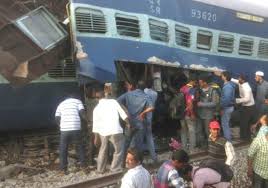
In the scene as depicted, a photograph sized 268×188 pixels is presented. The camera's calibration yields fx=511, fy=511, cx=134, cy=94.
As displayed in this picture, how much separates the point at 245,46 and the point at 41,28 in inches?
299

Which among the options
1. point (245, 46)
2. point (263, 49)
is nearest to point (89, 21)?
point (245, 46)

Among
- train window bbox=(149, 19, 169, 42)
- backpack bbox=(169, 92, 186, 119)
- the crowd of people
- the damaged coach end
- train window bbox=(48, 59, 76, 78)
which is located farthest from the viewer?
train window bbox=(149, 19, 169, 42)

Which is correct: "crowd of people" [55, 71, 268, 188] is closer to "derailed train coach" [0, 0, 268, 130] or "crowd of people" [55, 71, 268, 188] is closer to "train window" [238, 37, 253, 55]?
"derailed train coach" [0, 0, 268, 130]

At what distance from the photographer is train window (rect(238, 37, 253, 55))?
15.4 metres

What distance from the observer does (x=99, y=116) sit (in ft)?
31.9

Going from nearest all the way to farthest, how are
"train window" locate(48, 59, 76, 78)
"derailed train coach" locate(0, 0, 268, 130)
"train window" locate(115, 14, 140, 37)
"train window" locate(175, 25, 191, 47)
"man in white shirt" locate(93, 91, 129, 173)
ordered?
"man in white shirt" locate(93, 91, 129, 173), "derailed train coach" locate(0, 0, 268, 130), "train window" locate(115, 14, 140, 37), "train window" locate(48, 59, 76, 78), "train window" locate(175, 25, 191, 47)

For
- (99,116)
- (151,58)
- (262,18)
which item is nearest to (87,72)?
(99,116)

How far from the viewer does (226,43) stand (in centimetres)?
1467

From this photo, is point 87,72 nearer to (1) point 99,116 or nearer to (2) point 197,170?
(1) point 99,116

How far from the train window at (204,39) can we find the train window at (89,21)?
360 centimetres

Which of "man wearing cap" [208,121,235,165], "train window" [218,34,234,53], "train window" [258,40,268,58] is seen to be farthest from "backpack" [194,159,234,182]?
"train window" [258,40,268,58]

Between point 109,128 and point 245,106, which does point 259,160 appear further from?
point 245,106

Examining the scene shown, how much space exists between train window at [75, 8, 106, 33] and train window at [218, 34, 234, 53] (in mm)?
4701

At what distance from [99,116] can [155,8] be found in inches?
143
